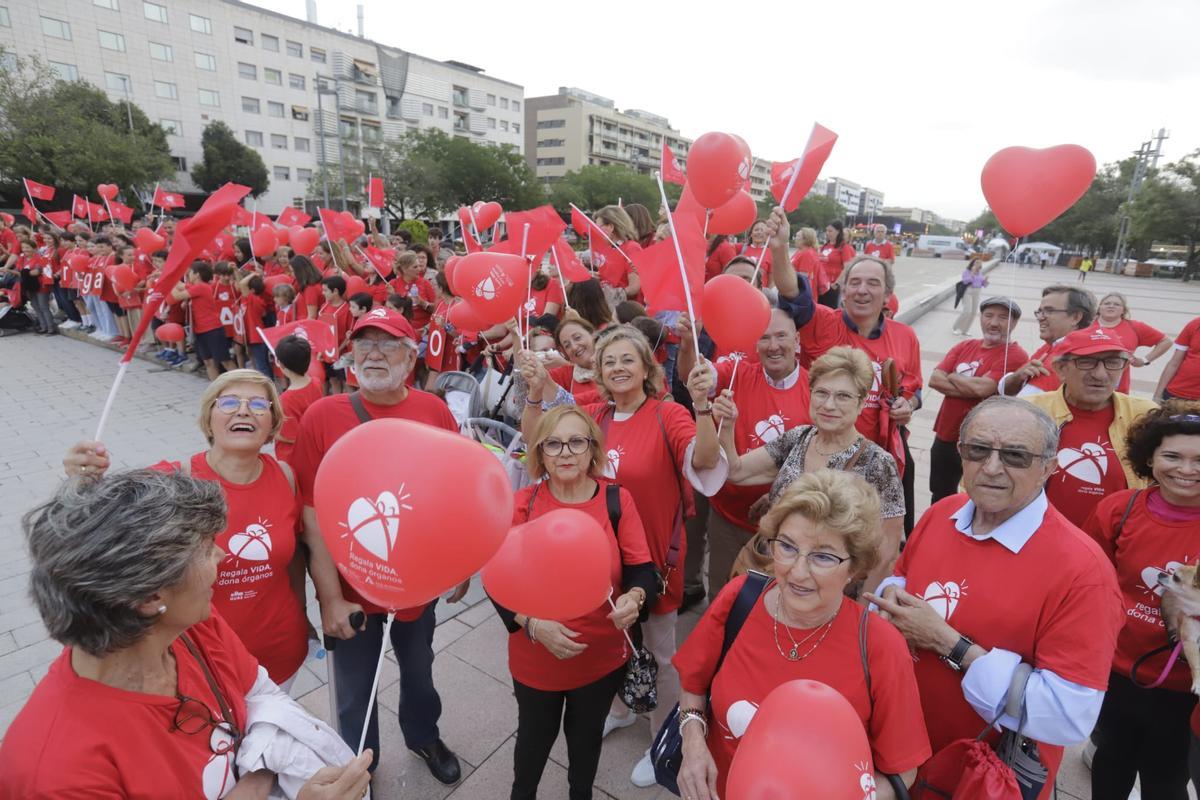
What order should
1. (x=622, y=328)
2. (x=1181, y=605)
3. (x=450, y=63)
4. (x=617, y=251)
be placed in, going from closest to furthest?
(x=1181, y=605) < (x=622, y=328) < (x=617, y=251) < (x=450, y=63)

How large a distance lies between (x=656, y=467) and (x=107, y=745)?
2.02 meters

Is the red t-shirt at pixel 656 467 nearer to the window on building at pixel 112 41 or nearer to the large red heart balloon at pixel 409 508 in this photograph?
the large red heart balloon at pixel 409 508

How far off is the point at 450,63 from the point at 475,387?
7639cm

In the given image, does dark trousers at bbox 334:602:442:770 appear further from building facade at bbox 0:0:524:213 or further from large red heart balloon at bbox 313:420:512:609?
building facade at bbox 0:0:524:213

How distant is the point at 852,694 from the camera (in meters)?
1.59

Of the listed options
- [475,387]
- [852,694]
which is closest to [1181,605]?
[852,694]

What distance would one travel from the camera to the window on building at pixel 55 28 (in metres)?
42.2

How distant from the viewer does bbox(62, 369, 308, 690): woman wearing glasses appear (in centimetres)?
214

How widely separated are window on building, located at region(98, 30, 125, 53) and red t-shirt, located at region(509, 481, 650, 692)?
62745 millimetres

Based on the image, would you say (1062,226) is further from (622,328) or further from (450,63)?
(450,63)

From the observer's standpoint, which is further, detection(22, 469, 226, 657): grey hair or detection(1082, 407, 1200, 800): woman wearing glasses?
detection(1082, 407, 1200, 800): woman wearing glasses

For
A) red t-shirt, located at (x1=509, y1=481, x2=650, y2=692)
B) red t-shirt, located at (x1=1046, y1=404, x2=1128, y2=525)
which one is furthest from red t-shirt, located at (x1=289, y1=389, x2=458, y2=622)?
red t-shirt, located at (x1=1046, y1=404, x2=1128, y2=525)

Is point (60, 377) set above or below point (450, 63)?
below

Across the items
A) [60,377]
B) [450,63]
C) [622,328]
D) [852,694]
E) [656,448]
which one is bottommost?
[60,377]
